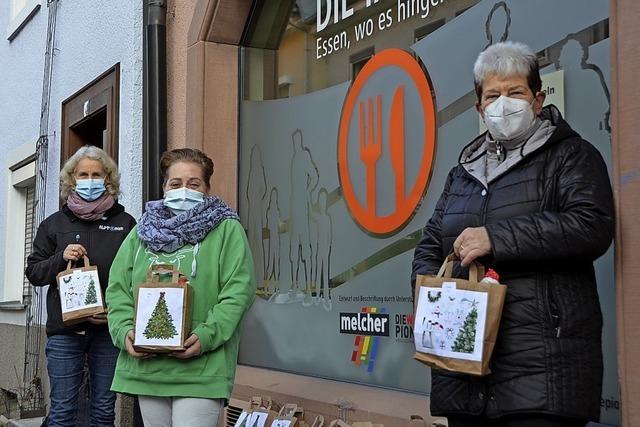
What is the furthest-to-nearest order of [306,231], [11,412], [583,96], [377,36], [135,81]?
[11,412] < [135,81] < [306,231] < [377,36] < [583,96]

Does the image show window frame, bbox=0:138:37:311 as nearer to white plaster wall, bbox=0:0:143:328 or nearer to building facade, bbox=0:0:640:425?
white plaster wall, bbox=0:0:143:328

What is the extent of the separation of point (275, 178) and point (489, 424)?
11.5ft

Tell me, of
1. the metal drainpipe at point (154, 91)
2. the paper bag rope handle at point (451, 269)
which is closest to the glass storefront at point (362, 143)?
the metal drainpipe at point (154, 91)

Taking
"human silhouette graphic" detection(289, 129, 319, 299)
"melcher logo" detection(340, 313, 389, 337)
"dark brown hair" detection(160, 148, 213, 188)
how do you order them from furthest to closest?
"human silhouette graphic" detection(289, 129, 319, 299) → "melcher logo" detection(340, 313, 389, 337) → "dark brown hair" detection(160, 148, 213, 188)

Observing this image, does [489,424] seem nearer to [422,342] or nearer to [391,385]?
[422,342]

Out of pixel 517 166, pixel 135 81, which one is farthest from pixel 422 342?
pixel 135 81

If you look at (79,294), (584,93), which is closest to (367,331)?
(79,294)

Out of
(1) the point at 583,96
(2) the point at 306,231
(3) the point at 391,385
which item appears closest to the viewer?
A: (1) the point at 583,96

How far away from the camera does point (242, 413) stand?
5.36m

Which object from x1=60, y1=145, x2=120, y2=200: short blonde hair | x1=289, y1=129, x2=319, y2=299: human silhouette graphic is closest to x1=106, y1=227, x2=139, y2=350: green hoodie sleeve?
x1=60, y1=145, x2=120, y2=200: short blonde hair

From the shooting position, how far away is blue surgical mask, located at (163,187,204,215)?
12.3ft

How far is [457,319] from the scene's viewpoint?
262 cm

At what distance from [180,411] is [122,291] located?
0.57m

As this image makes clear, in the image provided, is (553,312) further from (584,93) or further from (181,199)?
(181,199)
